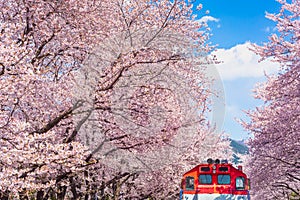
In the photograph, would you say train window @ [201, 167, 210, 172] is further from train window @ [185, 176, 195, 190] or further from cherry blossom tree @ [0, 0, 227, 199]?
cherry blossom tree @ [0, 0, 227, 199]

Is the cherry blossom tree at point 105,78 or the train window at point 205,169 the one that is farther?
the train window at point 205,169

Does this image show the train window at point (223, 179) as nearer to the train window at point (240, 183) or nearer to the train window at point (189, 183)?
the train window at point (240, 183)

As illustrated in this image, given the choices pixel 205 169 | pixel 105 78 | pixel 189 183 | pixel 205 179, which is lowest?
pixel 189 183

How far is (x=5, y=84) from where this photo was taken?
634 cm

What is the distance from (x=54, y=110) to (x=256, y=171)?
572 inches

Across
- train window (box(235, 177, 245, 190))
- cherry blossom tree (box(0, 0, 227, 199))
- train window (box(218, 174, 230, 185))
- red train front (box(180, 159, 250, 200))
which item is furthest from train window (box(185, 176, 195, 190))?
cherry blossom tree (box(0, 0, 227, 199))

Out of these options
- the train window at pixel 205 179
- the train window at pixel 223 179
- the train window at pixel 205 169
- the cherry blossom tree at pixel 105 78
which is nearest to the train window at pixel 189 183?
the train window at pixel 205 179

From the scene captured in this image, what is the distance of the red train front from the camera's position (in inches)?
616

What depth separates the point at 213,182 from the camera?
52.0 ft

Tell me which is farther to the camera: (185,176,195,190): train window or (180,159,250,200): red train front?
(185,176,195,190): train window

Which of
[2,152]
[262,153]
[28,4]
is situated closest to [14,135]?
[2,152]

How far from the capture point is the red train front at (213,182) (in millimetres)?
15656

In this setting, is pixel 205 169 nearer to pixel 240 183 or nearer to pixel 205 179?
pixel 205 179

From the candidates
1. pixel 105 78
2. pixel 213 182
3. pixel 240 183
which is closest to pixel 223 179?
pixel 213 182
